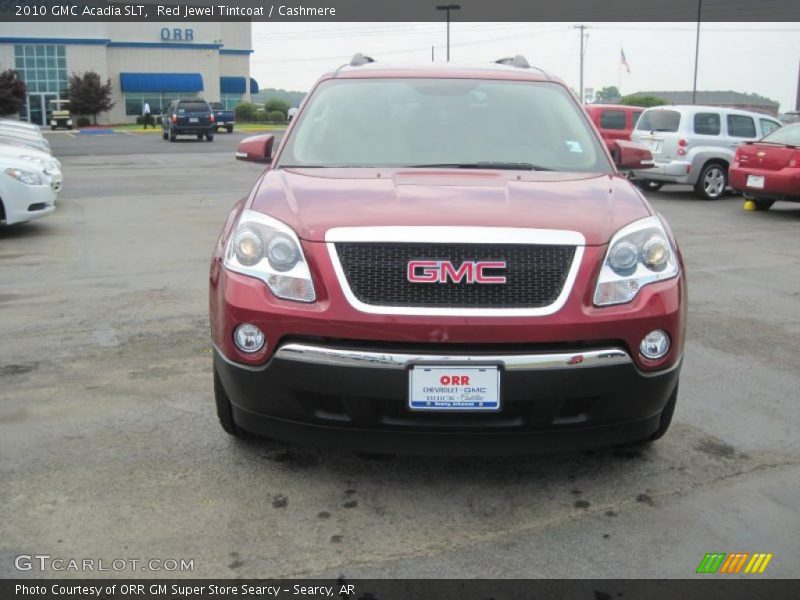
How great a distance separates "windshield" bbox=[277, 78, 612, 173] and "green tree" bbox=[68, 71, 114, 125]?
58.3 m

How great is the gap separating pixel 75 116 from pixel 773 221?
181 feet

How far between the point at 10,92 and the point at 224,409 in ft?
180

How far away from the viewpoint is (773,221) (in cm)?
1255

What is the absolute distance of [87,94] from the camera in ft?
189

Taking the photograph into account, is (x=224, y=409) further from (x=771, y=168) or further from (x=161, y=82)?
(x=161, y=82)

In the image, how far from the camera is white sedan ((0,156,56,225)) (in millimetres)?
10062

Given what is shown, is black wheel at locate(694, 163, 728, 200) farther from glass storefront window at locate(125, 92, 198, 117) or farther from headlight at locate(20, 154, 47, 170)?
glass storefront window at locate(125, 92, 198, 117)

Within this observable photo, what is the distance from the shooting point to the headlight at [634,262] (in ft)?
10.4

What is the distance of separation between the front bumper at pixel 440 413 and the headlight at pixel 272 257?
8.5 inches

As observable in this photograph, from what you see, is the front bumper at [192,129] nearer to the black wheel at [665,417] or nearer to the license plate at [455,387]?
the black wheel at [665,417]

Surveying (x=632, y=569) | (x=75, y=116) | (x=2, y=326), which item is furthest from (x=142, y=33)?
(x=632, y=569)

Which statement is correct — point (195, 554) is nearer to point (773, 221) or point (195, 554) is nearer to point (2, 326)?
point (2, 326)

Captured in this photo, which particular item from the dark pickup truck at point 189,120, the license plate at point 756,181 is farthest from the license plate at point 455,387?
the dark pickup truck at point 189,120

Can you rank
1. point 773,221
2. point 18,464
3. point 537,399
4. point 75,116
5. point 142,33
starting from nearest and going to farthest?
1. point 537,399
2. point 18,464
3. point 773,221
4. point 75,116
5. point 142,33
